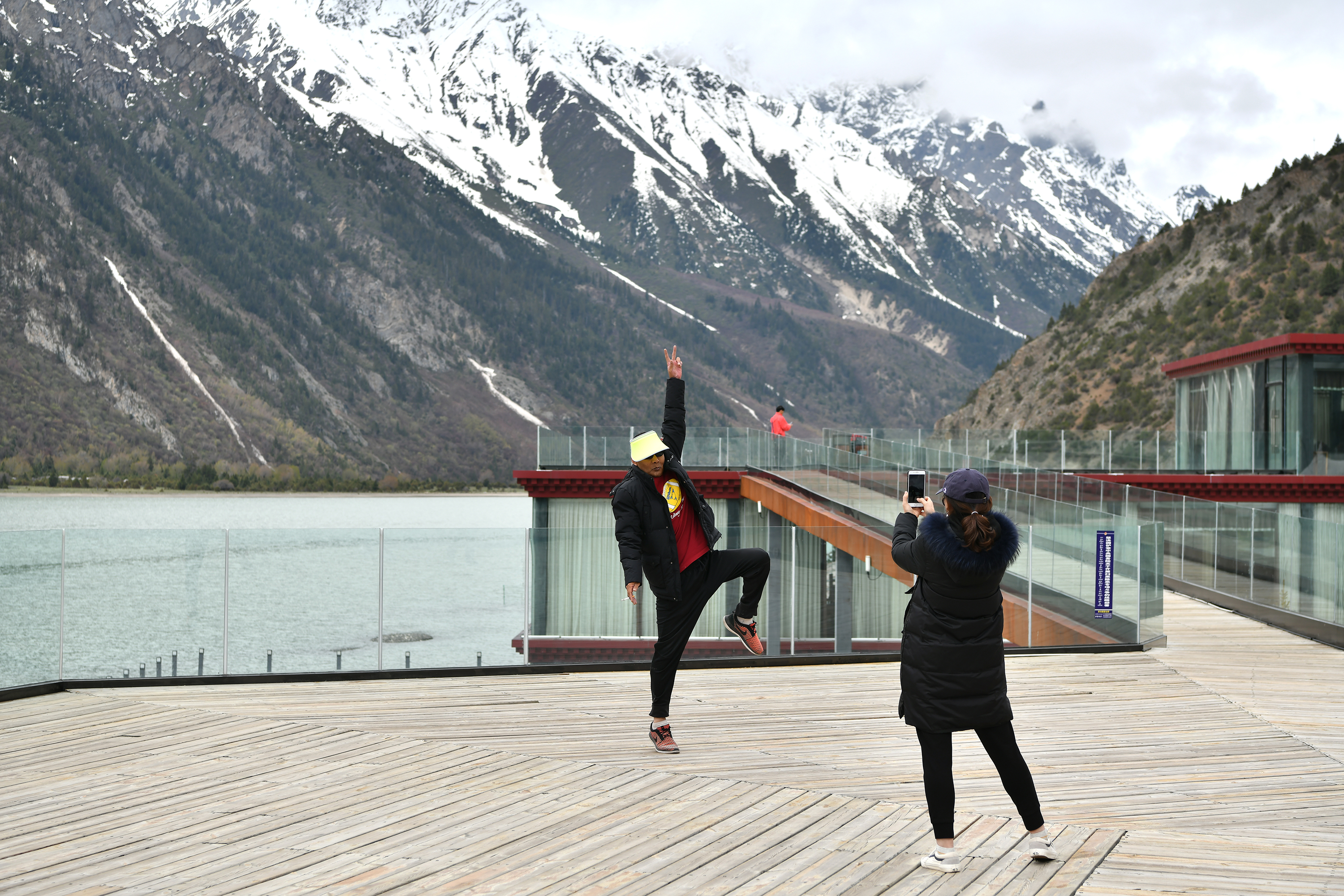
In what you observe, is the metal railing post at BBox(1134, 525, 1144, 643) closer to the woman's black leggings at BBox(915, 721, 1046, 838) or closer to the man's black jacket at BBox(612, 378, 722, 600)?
the man's black jacket at BBox(612, 378, 722, 600)

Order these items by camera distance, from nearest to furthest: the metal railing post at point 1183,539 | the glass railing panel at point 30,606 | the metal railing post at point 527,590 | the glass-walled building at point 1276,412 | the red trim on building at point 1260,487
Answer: the glass railing panel at point 30,606, the metal railing post at point 527,590, the metal railing post at point 1183,539, the glass-walled building at point 1276,412, the red trim on building at point 1260,487

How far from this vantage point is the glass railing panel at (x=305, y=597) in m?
12.3

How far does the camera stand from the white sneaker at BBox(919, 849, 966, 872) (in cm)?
485

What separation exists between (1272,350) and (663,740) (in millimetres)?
30233

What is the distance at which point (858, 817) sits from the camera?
5688 mm

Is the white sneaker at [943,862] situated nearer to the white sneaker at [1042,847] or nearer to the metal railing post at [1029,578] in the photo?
the white sneaker at [1042,847]

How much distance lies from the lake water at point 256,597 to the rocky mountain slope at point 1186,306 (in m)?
48.3

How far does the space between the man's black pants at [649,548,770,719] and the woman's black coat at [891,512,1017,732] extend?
7.06ft

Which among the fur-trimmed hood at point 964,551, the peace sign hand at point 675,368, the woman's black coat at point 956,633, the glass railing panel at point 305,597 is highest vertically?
the peace sign hand at point 675,368

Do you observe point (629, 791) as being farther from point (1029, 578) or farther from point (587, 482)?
point (587, 482)

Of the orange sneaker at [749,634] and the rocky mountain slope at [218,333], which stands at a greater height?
the rocky mountain slope at [218,333]

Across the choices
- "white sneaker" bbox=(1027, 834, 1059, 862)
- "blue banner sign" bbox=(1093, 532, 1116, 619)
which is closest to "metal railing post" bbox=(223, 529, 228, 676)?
"white sneaker" bbox=(1027, 834, 1059, 862)

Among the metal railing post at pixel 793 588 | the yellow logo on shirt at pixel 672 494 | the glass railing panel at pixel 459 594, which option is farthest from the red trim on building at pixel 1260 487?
the yellow logo on shirt at pixel 672 494

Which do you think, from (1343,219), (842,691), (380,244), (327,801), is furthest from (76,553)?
(380,244)
